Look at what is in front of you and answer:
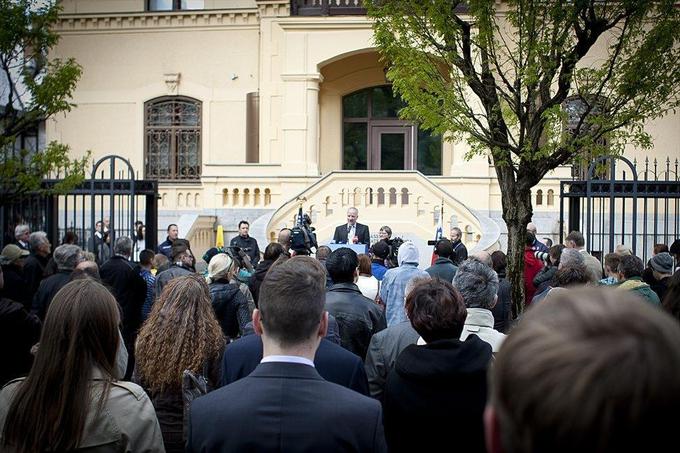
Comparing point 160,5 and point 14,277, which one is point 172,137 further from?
point 14,277

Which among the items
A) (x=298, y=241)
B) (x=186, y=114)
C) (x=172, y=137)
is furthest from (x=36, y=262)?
(x=186, y=114)

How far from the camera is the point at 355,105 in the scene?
2736cm

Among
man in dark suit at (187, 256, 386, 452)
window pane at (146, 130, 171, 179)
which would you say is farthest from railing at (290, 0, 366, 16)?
man in dark suit at (187, 256, 386, 452)

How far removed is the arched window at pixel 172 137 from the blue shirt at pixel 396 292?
19.1 metres

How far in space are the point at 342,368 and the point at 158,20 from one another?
24.3 metres

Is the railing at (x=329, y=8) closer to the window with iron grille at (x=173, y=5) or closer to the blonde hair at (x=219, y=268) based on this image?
the window with iron grille at (x=173, y=5)

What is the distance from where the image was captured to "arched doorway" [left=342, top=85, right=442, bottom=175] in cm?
2709

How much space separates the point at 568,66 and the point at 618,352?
830cm

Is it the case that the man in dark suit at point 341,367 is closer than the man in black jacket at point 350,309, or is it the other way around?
the man in dark suit at point 341,367

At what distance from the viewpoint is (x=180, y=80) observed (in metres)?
26.6

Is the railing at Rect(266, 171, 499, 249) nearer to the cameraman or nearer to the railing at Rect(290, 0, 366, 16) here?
the cameraman

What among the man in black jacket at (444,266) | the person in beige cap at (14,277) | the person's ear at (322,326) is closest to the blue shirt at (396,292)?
the man in black jacket at (444,266)

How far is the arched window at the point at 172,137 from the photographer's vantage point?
1048 inches

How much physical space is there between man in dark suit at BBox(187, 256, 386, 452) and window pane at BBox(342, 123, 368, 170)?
79.7 ft
